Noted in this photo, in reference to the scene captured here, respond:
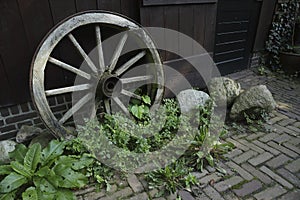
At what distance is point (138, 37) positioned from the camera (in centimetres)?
204

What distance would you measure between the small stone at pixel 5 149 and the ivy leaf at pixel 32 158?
420 mm

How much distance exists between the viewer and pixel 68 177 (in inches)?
54.8

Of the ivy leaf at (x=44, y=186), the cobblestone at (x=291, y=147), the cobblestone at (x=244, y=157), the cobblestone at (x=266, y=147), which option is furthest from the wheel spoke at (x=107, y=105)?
the cobblestone at (x=291, y=147)

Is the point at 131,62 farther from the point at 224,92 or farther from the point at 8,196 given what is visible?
the point at 8,196

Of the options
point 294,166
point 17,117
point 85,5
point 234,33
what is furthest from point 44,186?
point 234,33

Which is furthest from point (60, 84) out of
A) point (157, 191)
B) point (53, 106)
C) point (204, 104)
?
point (204, 104)

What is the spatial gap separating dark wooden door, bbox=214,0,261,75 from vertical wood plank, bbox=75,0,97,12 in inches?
71.9

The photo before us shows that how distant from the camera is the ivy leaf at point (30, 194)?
1262 millimetres

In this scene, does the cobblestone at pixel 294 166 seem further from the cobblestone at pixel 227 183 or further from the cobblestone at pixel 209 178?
the cobblestone at pixel 209 178

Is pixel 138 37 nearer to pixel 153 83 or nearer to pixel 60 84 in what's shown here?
pixel 153 83

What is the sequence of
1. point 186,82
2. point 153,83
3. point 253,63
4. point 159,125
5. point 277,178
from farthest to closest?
point 253,63
point 186,82
point 153,83
point 159,125
point 277,178

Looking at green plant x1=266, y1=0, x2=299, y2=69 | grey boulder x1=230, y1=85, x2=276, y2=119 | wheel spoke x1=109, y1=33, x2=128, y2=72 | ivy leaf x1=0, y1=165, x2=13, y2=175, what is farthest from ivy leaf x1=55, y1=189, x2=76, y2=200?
green plant x1=266, y1=0, x2=299, y2=69

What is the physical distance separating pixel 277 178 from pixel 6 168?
6.57 feet

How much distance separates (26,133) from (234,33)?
3.18m
